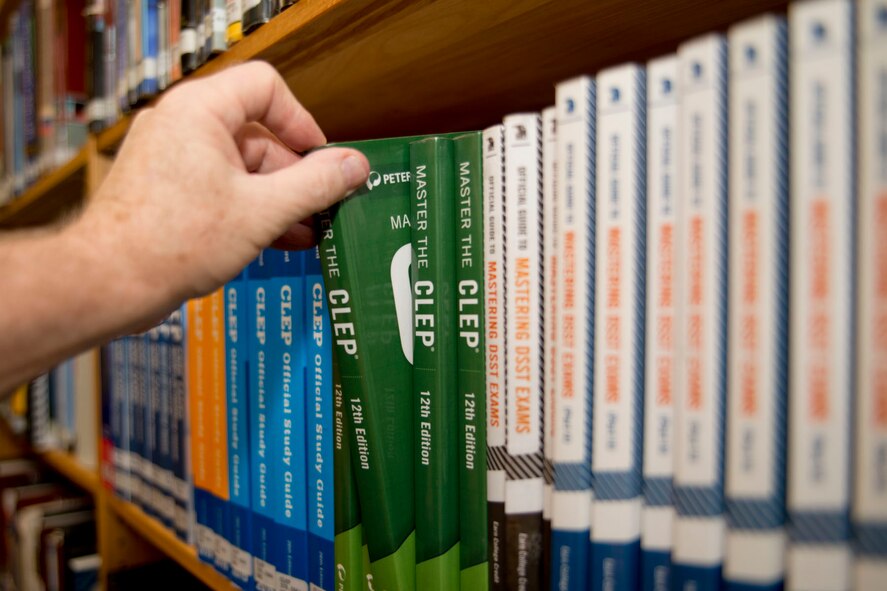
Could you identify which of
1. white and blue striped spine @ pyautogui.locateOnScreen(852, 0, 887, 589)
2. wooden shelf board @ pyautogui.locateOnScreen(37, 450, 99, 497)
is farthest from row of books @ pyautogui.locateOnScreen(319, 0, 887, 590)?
wooden shelf board @ pyautogui.locateOnScreen(37, 450, 99, 497)

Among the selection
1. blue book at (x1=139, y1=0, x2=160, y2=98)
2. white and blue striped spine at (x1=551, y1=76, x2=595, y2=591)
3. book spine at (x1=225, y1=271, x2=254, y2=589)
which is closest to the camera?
white and blue striped spine at (x1=551, y1=76, x2=595, y2=591)

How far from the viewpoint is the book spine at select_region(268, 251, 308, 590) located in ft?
1.98

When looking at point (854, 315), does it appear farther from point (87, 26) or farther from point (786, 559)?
point (87, 26)

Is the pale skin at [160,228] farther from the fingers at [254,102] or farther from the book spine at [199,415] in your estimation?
the book spine at [199,415]

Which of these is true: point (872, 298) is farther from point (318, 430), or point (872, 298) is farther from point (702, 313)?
point (318, 430)

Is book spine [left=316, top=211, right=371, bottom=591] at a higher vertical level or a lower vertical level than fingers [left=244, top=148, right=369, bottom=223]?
lower

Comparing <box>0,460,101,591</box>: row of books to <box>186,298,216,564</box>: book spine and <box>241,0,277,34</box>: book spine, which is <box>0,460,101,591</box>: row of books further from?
<box>241,0,277,34</box>: book spine

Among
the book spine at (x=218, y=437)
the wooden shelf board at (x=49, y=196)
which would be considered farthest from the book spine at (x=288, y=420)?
the wooden shelf board at (x=49, y=196)

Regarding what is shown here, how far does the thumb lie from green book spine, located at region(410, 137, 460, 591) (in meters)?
0.06

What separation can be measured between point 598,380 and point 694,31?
35 cm

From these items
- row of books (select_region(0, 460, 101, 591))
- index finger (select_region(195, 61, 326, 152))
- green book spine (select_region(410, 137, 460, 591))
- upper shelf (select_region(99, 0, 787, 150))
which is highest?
upper shelf (select_region(99, 0, 787, 150))

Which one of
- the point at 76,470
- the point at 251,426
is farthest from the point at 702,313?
the point at 76,470

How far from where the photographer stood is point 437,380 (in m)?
0.51

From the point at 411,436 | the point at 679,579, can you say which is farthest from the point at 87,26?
the point at 679,579
